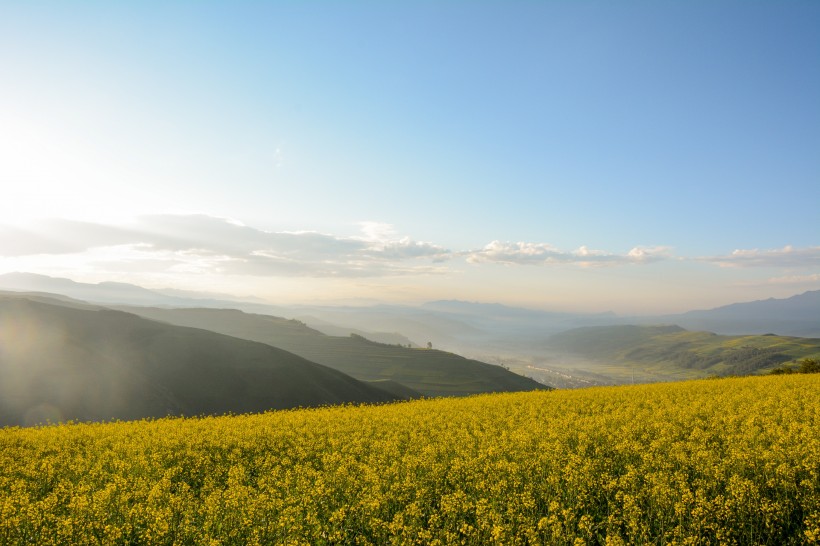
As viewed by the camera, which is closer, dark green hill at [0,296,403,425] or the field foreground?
the field foreground

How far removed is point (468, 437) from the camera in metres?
15.8

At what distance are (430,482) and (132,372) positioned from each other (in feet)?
318

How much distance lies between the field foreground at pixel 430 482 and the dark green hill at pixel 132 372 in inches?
2515

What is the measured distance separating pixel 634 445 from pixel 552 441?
2.45 meters

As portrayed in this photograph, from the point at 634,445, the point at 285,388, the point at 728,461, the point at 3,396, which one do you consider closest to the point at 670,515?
the point at 728,461

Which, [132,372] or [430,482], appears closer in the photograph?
[430,482]

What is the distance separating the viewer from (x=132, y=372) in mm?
90000

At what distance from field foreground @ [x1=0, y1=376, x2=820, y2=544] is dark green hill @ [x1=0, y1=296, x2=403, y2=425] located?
210 feet

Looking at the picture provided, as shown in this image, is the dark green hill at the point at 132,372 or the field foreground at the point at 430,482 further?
the dark green hill at the point at 132,372

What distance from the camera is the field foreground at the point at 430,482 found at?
9.10m

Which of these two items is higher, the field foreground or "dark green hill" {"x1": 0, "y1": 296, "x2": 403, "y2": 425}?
the field foreground

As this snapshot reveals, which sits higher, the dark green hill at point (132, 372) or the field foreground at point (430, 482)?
the field foreground at point (430, 482)

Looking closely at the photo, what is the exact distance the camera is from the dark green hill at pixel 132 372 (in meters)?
72.4

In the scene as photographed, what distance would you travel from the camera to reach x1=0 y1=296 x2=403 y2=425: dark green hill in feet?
238
